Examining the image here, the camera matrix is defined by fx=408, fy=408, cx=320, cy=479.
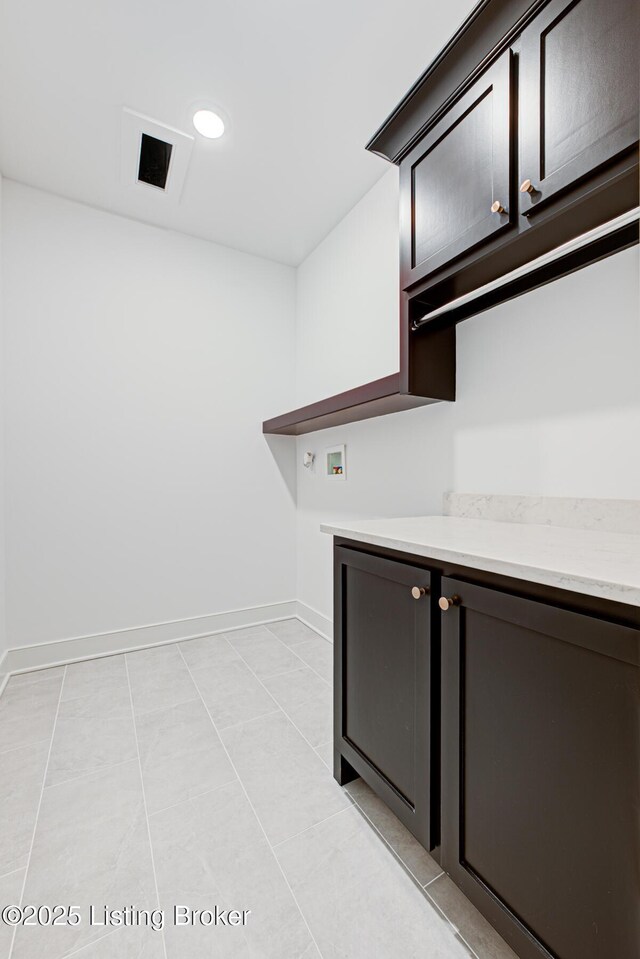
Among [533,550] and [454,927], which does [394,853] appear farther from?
[533,550]

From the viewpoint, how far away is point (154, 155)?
2113 mm

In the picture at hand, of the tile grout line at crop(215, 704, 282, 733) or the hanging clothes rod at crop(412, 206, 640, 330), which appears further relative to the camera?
the tile grout line at crop(215, 704, 282, 733)

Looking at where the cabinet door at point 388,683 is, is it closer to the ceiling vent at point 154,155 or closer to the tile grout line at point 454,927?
the tile grout line at point 454,927

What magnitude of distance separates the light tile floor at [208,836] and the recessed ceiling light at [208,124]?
9.04 ft

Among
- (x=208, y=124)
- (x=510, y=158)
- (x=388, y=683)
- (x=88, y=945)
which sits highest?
(x=208, y=124)

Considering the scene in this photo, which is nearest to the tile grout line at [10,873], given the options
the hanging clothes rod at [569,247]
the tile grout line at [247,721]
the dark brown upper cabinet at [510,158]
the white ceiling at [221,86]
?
the tile grout line at [247,721]

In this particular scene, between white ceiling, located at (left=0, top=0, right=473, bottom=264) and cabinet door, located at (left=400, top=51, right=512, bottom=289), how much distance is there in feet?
1.68

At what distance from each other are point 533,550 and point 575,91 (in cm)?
112

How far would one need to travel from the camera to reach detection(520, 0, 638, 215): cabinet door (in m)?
0.91

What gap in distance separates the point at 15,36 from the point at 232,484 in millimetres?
2297

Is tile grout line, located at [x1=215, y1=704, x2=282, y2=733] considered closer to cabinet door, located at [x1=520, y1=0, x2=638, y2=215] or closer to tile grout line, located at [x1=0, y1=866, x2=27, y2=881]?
tile grout line, located at [x1=0, y1=866, x2=27, y2=881]

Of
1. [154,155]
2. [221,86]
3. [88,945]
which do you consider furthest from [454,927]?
[154,155]

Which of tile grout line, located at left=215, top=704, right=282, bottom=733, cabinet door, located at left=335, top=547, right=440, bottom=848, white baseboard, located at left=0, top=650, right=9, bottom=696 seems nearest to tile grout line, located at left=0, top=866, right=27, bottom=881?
tile grout line, located at left=215, top=704, right=282, bottom=733

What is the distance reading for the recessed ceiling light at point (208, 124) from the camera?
187cm
